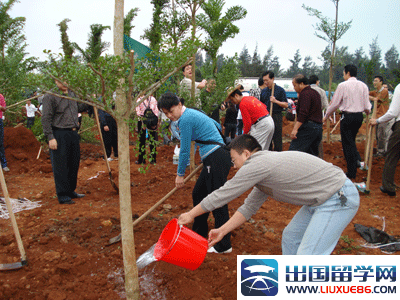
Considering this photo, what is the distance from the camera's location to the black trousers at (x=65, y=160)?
450 cm

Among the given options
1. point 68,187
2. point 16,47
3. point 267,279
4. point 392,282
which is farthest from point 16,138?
point 392,282

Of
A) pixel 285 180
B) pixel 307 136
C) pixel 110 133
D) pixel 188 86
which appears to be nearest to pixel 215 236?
pixel 285 180

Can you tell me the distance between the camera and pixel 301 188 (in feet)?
6.80

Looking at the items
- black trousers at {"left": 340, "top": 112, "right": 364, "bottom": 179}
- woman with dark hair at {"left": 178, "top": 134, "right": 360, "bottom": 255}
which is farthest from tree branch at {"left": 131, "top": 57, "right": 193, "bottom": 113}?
black trousers at {"left": 340, "top": 112, "right": 364, "bottom": 179}

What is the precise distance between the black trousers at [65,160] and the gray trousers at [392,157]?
186 inches

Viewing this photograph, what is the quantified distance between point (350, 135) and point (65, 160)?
472 cm

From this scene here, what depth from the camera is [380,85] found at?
749 cm

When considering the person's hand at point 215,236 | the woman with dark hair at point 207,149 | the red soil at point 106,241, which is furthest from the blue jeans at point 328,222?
the woman with dark hair at point 207,149

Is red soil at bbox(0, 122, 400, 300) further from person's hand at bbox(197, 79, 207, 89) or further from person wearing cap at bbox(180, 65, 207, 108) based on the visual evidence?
person's hand at bbox(197, 79, 207, 89)

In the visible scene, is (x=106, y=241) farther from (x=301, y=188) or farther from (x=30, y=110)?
(x=30, y=110)

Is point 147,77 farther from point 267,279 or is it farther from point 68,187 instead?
point 68,187

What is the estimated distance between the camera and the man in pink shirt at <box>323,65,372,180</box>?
17.5 feet

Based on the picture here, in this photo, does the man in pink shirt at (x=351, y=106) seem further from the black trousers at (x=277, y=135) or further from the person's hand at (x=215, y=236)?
the person's hand at (x=215, y=236)

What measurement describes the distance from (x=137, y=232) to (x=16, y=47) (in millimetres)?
10768
